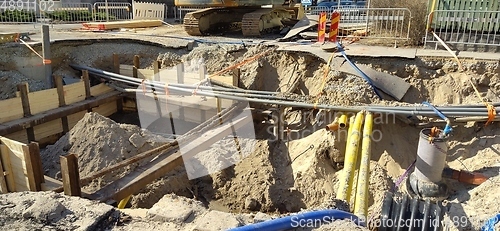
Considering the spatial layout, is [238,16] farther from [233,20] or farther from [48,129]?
[48,129]

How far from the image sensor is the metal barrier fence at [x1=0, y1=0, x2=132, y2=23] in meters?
15.1

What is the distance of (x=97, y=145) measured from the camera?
259 inches

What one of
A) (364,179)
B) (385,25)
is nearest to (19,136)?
(364,179)

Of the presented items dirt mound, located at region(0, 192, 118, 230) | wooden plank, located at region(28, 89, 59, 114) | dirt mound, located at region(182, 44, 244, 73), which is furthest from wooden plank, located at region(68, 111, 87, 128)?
dirt mound, located at region(0, 192, 118, 230)

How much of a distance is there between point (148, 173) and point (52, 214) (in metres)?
2.54

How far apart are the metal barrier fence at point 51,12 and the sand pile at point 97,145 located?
10116 millimetres

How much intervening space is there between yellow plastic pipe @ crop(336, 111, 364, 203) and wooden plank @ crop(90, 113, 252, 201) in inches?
96.0

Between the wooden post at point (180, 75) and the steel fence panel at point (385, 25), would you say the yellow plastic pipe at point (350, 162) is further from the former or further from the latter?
the wooden post at point (180, 75)

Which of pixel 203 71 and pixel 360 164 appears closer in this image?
pixel 360 164

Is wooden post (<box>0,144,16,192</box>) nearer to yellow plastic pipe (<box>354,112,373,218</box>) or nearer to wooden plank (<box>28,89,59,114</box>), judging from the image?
wooden plank (<box>28,89,59,114</box>)

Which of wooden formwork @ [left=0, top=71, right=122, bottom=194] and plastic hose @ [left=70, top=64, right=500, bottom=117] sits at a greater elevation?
plastic hose @ [left=70, top=64, right=500, bottom=117]

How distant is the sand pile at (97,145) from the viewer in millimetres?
6434

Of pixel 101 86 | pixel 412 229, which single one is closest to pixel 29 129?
pixel 101 86

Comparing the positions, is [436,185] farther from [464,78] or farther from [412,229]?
[464,78]
